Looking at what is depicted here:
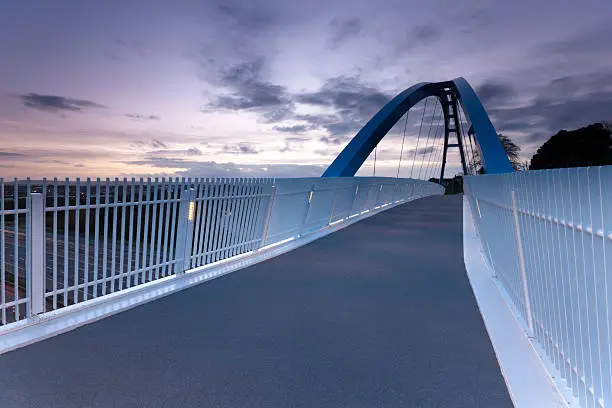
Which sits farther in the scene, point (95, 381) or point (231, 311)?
point (231, 311)

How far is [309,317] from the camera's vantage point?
554 centimetres

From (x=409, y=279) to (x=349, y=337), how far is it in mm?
3324

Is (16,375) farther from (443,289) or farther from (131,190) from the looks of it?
(443,289)

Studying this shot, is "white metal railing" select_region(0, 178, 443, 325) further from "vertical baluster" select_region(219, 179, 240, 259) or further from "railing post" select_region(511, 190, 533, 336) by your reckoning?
"railing post" select_region(511, 190, 533, 336)

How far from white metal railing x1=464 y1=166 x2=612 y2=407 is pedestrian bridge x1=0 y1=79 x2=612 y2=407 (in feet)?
0.06

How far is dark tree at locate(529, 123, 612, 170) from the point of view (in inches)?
2675

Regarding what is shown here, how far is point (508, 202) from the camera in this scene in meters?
6.17

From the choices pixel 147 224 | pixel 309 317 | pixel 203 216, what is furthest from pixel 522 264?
pixel 203 216

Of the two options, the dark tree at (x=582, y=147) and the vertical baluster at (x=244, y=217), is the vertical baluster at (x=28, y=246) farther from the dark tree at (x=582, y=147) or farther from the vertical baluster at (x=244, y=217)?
the dark tree at (x=582, y=147)

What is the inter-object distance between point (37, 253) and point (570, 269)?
4890 mm

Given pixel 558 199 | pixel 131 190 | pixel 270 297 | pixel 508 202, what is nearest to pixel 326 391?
pixel 558 199

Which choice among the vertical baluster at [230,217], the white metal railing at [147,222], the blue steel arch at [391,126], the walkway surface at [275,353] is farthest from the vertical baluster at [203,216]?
the blue steel arch at [391,126]

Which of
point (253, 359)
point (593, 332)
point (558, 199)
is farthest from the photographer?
point (253, 359)

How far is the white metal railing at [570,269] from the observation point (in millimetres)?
2580
